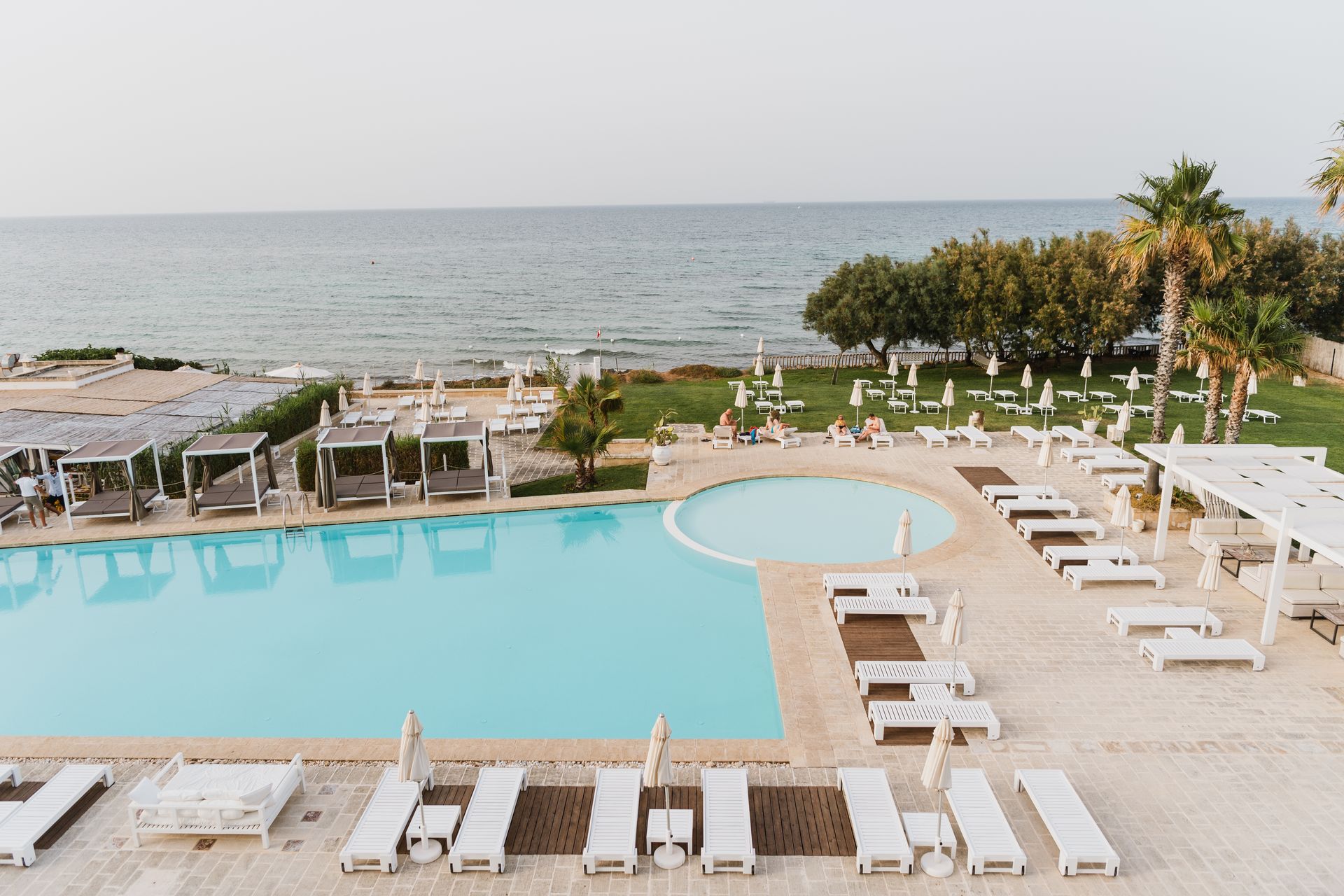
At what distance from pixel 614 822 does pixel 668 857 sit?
59 cm

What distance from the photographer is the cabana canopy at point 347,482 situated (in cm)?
1731

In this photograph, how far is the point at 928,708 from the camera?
9.54 meters

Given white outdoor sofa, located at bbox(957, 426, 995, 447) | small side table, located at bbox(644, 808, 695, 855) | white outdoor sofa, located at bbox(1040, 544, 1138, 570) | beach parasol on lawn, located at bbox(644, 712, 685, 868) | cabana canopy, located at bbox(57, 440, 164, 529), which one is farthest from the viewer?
white outdoor sofa, located at bbox(957, 426, 995, 447)

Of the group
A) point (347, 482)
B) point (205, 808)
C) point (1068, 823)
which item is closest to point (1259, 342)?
point (1068, 823)

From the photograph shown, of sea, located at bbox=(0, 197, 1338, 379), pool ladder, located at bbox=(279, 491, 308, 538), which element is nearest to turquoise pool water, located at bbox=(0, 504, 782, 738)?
pool ladder, located at bbox=(279, 491, 308, 538)

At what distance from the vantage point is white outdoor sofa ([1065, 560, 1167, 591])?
13.1 metres

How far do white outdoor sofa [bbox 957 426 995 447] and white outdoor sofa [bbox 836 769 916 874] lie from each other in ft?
47.8

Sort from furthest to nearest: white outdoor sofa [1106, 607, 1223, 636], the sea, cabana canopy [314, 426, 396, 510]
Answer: the sea → cabana canopy [314, 426, 396, 510] → white outdoor sofa [1106, 607, 1223, 636]

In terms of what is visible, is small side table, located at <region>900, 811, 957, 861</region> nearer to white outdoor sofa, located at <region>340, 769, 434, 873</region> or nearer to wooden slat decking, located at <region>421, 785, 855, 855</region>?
wooden slat decking, located at <region>421, 785, 855, 855</region>

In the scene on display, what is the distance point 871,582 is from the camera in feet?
42.4

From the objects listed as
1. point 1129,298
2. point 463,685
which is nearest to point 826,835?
point 463,685

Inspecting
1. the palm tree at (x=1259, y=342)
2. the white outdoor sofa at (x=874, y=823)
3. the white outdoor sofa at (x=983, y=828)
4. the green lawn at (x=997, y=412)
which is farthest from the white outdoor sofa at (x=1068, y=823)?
the green lawn at (x=997, y=412)

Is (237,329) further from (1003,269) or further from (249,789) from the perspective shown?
(249,789)

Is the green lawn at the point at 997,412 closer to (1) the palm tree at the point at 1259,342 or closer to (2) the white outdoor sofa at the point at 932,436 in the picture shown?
(2) the white outdoor sofa at the point at 932,436
